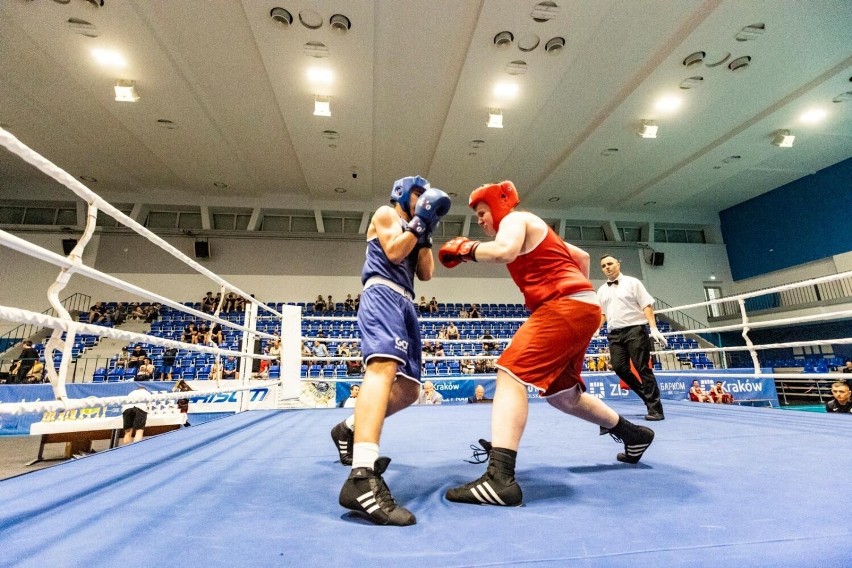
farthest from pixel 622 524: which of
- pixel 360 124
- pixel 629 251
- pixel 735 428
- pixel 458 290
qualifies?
pixel 629 251

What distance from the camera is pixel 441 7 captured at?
563 centimetres

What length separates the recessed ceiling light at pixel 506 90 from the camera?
7229 millimetres

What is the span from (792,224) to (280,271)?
14.8 meters

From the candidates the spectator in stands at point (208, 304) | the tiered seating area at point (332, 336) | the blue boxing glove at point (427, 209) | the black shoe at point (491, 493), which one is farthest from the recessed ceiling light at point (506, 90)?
the spectator in stands at point (208, 304)

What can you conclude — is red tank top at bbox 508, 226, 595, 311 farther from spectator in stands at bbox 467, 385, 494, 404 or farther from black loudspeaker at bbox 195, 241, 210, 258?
black loudspeaker at bbox 195, 241, 210, 258

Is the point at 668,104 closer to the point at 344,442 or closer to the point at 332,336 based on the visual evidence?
the point at 344,442

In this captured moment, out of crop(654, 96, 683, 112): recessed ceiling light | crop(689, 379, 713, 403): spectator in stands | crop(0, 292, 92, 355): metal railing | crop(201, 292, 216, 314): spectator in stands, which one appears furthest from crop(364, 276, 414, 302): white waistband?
crop(0, 292, 92, 355): metal railing

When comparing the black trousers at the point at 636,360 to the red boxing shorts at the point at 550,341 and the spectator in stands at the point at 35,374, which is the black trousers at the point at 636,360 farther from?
the spectator in stands at the point at 35,374

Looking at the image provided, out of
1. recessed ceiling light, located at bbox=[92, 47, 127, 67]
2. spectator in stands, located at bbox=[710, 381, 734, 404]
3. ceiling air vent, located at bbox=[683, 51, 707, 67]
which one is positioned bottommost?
spectator in stands, located at bbox=[710, 381, 734, 404]

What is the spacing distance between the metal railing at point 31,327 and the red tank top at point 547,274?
11.9 meters

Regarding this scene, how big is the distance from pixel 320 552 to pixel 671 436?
6.76 ft

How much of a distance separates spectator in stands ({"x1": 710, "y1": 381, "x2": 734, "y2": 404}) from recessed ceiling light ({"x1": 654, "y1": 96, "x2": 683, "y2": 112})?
5.32 metres

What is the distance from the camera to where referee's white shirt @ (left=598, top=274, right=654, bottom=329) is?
3105 millimetres

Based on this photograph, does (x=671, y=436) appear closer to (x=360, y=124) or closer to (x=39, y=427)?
(x=39, y=427)
